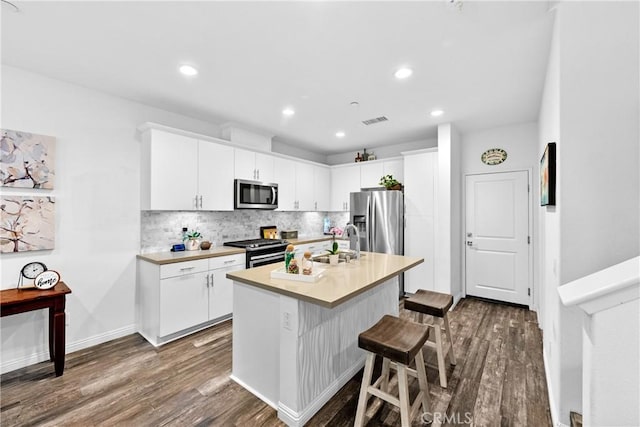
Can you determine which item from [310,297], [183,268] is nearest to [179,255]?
[183,268]

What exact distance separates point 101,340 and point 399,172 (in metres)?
4.61

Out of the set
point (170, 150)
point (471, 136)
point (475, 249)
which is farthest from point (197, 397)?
point (471, 136)

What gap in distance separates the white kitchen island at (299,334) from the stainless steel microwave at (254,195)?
1.75 m

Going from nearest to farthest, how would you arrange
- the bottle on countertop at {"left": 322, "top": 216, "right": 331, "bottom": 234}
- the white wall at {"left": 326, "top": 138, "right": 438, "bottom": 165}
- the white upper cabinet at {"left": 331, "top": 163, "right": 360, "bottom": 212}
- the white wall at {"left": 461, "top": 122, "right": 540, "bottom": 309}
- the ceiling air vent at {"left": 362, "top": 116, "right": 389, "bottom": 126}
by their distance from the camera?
1. the ceiling air vent at {"left": 362, "top": 116, "right": 389, "bottom": 126}
2. the white wall at {"left": 461, "top": 122, "right": 540, "bottom": 309}
3. the white wall at {"left": 326, "top": 138, "right": 438, "bottom": 165}
4. the white upper cabinet at {"left": 331, "top": 163, "right": 360, "bottom": 212}
5. the bottle on countertop at {"left": 322, "top": 216, "right": 331, "bottom": 234}

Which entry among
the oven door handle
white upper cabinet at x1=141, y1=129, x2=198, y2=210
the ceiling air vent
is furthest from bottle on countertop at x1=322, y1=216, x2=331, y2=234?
white upper cabinet at x1=141, y1=129, x2=198, y2=210

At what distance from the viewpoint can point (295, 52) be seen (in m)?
2.18

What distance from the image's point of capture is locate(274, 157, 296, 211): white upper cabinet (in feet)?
14.8

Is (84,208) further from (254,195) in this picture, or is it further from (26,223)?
(254,195)

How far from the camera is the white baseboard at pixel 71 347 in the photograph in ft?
7.82

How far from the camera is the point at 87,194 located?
2.82m

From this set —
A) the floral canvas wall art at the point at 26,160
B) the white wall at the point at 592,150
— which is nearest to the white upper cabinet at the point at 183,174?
the floral canvas wall art at the point at 26,160

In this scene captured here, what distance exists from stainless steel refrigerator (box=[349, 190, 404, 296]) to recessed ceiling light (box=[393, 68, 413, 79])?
211 centimetres

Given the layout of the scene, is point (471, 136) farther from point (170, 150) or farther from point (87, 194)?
point (87, 194)

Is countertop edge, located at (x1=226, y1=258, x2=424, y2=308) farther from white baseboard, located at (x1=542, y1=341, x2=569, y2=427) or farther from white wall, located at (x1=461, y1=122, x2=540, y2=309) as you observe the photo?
white wall, located at (x1=461, y1=122, x2=540, y2=309)
